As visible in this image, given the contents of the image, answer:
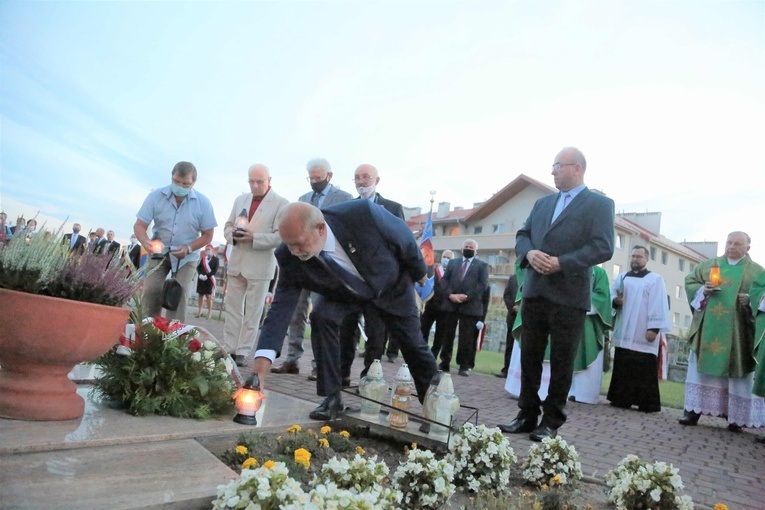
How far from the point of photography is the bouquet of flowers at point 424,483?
2533 mm

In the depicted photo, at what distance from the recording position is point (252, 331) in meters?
6.44

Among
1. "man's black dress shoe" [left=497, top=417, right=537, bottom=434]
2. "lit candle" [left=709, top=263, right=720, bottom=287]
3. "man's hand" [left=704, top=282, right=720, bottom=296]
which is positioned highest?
"lit candle" [left=709, top=263, right=720, bottom=287]

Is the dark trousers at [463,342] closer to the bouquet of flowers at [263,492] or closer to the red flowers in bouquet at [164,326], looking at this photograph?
the red flowers in bouquet at [164,326]

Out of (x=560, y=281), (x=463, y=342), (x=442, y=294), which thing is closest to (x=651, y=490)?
(x=560, y=281)

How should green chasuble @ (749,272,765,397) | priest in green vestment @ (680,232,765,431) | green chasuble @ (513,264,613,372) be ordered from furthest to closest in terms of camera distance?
green chasuble @ (513,264,613,372) → priest in green vestment @ (680,232,765,431) → green chasuble @ (749,272,765,397)

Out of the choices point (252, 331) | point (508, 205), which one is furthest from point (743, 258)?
point (508, 205)

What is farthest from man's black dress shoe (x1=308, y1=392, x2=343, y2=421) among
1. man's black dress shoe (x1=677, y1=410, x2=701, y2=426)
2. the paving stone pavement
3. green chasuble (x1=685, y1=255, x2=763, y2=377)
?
green chasuble (x1=685, y1=255, x2=763, y2=377)

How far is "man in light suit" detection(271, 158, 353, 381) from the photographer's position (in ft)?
21.0

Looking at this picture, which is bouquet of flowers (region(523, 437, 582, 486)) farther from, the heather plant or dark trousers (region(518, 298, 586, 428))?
the heather plant

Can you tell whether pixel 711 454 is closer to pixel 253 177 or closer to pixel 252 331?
pixel 252 331

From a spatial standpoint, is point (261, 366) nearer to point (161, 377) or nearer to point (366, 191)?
point (161, 377)

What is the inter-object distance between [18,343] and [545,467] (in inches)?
112

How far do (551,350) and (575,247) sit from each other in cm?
85

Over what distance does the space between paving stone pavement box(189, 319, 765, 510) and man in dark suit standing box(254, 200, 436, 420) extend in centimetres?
108
